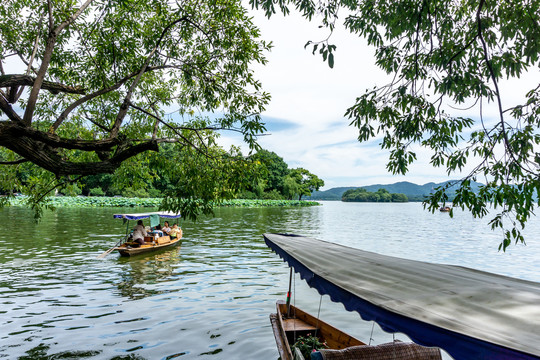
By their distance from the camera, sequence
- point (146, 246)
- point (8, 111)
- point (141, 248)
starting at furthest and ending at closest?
1. point (146, 246)
2. point (141, 248)
3. point (8, 111)

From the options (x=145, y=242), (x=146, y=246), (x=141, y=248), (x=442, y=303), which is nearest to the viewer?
(x=442, y=303)

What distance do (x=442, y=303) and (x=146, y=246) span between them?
1798 centimetres

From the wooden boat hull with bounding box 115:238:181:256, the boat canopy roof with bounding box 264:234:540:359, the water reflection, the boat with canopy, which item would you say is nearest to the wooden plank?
the boat canopy roof with bounding box 264:234:540:359

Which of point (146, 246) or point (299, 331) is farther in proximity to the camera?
point (146, 246)

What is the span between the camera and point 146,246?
752 inches

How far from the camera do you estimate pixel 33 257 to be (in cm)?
1758

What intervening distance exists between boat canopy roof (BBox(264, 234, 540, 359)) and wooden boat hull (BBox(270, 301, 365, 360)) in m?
2.02

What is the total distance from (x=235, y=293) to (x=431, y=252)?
56.1 ft

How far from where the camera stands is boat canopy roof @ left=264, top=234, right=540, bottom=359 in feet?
8.17

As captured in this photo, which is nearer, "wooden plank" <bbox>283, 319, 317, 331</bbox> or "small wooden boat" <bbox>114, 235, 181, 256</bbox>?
"wooden plank" <bbox>283, 319, 317, 331</bbox>

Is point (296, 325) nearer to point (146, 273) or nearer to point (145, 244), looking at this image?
point (146, 273)

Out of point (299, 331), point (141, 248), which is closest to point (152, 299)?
point (299, 331)

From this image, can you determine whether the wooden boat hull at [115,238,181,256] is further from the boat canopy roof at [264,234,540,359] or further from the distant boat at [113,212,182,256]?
the boat canopy roof at [264,234,540,359]

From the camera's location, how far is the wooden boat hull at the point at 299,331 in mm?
6289
